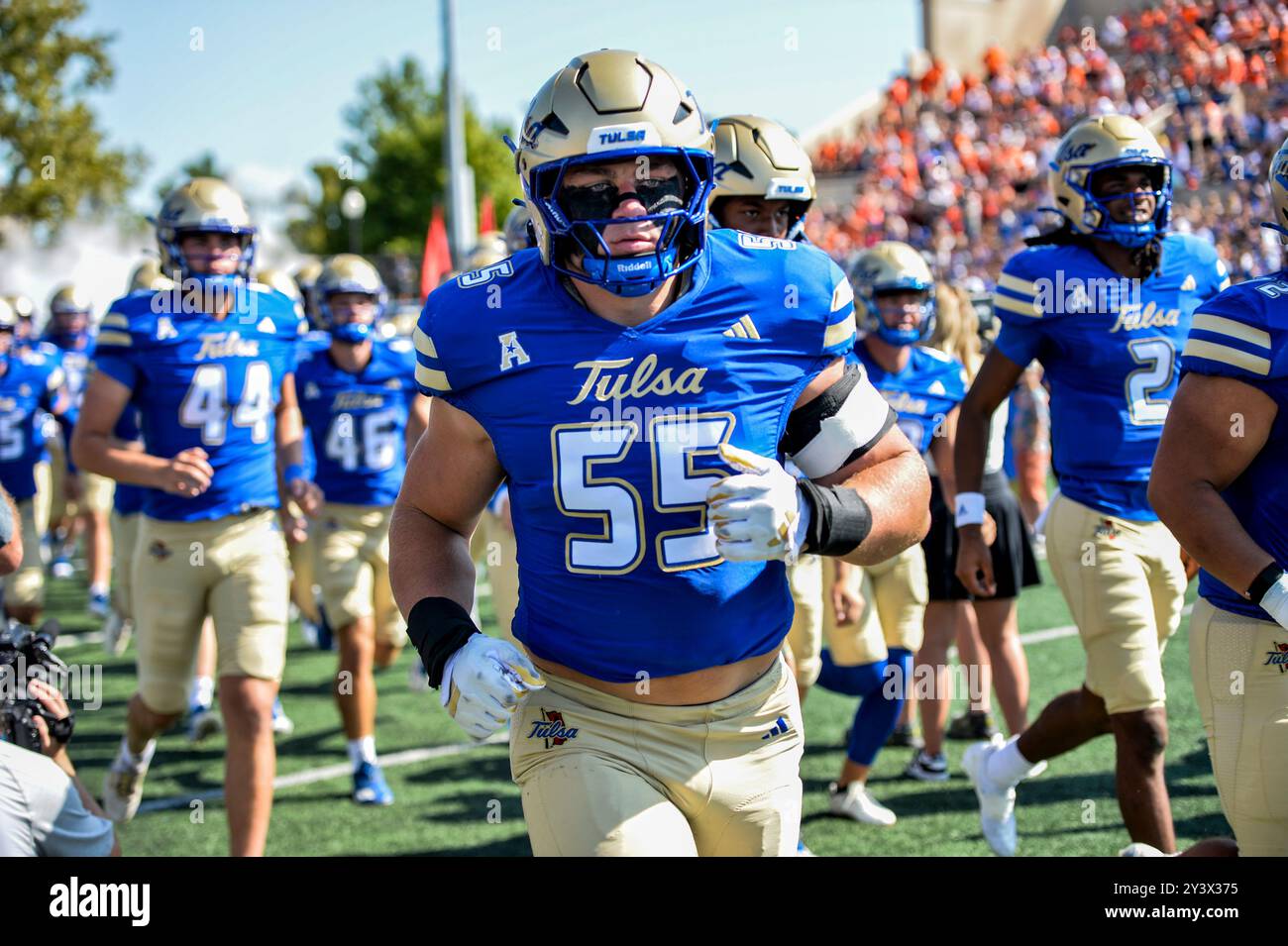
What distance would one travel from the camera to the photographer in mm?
2346

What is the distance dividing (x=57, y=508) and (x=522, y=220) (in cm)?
926

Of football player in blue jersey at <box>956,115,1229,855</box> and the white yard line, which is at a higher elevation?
football player in blue jersey at <box>956,115,1229,855</box>

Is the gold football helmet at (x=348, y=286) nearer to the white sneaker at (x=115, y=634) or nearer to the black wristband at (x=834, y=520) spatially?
the white sneaker at (x=115, y=634)

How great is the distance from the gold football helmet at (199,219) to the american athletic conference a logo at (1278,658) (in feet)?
11.8

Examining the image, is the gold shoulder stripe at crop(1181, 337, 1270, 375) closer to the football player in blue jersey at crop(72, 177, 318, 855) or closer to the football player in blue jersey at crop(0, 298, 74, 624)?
the football player in blue jersey at crop(72, 177, 318, 855)

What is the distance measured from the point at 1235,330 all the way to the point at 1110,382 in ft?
4.71

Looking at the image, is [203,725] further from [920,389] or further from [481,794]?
[920,389]

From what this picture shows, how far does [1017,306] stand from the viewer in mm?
4270

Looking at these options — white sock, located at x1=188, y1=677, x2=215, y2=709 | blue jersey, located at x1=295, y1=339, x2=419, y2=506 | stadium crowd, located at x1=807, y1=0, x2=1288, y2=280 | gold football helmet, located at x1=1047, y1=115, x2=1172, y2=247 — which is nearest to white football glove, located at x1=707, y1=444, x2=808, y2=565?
gold football helmet, located at x1=1047, y1=115, x2=1172, y2=247

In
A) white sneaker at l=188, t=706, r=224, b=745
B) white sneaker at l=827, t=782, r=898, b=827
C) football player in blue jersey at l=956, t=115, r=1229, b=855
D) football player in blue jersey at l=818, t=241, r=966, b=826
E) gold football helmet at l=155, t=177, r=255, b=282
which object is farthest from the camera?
white sneaker at l=188, t=706, r=224, b=745

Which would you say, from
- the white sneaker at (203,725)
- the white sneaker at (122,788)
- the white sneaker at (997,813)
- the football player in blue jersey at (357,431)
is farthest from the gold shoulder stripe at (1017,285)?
the white sneaker at (203,725)

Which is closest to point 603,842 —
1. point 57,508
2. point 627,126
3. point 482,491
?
point 482,491

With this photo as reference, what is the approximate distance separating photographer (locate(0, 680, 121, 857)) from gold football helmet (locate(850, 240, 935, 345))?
3523 millimetres
